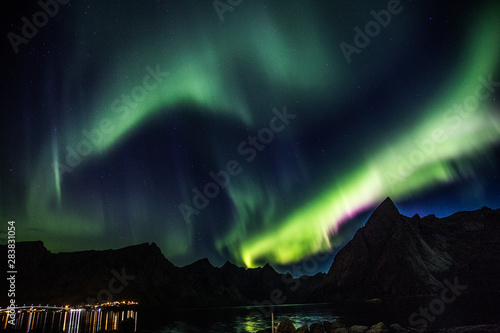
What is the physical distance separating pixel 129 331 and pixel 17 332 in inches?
551

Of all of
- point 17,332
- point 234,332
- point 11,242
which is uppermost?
point 11,242

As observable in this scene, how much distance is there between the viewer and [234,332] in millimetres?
73625

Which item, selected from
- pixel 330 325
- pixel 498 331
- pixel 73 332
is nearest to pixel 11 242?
pixel 73 332

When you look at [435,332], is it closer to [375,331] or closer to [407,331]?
[407,331]

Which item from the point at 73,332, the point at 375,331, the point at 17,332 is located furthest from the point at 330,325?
the point at 73,332

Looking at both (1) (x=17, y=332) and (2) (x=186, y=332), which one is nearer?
(1) (x=17, y=332)

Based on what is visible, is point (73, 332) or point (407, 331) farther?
point (73, 332)

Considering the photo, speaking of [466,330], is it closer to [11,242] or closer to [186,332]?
[11,242]

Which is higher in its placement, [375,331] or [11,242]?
[11,242]

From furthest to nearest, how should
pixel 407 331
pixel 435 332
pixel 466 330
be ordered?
A: pixel 407 331 → pixel 435 332 → pixel 466 330

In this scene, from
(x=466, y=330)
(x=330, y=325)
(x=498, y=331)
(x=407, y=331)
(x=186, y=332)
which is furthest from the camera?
(x=186, y=332)

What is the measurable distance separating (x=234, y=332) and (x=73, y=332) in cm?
3493

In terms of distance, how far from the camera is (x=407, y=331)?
1743 inches

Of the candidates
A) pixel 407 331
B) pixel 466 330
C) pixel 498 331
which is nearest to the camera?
pixel 498 331
